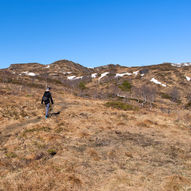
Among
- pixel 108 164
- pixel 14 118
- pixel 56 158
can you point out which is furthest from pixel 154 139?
pixel 14 118

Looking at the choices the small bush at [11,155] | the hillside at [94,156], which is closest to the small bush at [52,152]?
the hillside at [94,156]

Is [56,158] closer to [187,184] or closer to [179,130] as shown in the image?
[187,184]

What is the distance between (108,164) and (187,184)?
3027 millimetres

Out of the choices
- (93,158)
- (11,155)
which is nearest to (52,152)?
(11,155)

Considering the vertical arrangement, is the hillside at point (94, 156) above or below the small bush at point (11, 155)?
below

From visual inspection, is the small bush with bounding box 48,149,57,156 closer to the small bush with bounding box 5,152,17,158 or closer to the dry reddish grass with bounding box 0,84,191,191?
the dry reddish grass with bounding box 0,84,191,191

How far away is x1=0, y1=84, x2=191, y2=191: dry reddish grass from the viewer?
6.20 meters

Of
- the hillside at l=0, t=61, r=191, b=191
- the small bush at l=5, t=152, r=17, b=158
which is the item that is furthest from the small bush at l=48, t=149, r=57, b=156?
the small bush at l=5, t=152, r=17, b=158

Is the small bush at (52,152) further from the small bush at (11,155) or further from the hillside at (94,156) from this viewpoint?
the small bush at (11,155)

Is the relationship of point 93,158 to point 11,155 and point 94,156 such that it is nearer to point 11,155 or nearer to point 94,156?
point 94,156

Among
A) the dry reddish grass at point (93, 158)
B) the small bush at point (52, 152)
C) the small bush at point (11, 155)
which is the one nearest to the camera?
the dry reddish grass at point (93, 158)

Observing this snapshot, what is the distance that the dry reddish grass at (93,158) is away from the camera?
6203 mm

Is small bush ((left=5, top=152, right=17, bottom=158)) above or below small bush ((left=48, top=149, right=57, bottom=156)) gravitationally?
above

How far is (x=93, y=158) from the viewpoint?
332 inches
